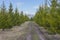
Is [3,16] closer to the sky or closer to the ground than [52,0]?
closer to the ground

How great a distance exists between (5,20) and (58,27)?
70.5ft

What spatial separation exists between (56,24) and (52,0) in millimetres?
8015

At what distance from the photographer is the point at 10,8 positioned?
79.9m

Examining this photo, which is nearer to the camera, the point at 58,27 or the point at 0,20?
the point at 58,27

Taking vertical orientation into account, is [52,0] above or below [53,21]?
above

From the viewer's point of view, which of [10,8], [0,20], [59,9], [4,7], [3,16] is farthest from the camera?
[10,8]

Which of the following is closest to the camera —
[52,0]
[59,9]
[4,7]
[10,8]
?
[59,9]

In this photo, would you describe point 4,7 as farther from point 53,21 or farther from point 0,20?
point 53,21

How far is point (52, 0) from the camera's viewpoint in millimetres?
38188

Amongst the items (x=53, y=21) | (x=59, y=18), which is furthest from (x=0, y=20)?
(x=59, y=18)

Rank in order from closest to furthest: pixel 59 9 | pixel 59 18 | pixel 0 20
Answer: pixel 59 18, pixel 59 9, pixel 0 20

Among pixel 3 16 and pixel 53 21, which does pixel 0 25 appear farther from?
pixel 53 21

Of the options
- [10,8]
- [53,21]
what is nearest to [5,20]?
[53,21]

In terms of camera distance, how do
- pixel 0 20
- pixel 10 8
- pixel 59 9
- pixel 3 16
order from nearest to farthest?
pixel 59 9 → pixel 0 20 → pixel 3 16 → pixel 10 8
